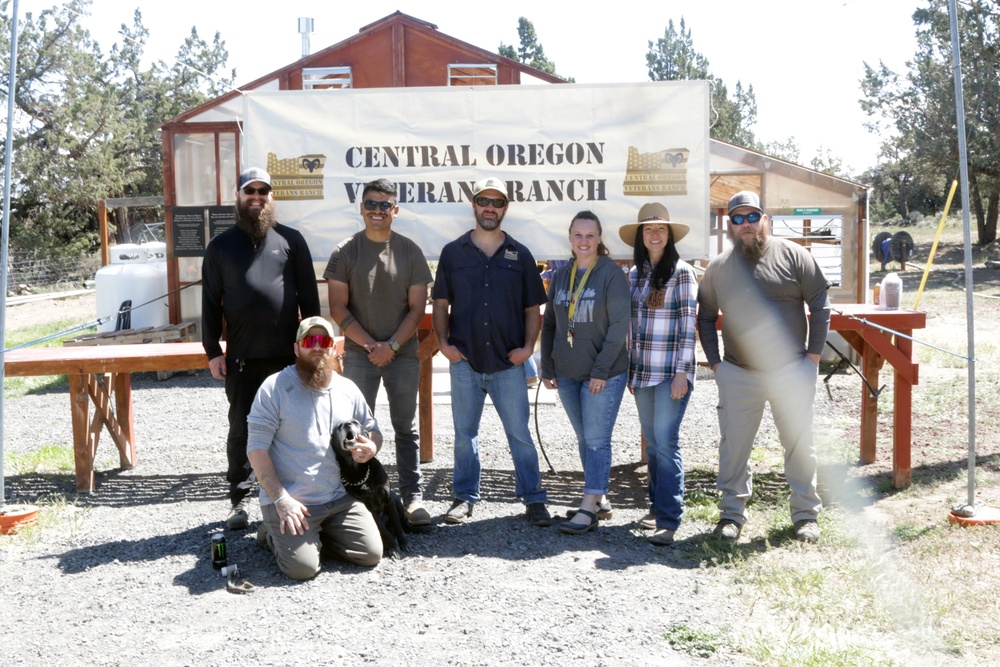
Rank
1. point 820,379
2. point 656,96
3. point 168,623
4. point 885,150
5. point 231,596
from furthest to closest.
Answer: point 885,150
point 820,379
point 656,96
point 231,596
point 168,623

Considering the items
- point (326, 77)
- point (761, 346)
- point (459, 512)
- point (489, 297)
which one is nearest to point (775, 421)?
point (761, 346)

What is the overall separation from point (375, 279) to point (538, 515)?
1715 millimetres

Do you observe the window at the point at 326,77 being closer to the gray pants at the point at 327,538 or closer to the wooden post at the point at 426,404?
the wooden post at the point at 426,404

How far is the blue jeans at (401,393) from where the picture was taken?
577cm

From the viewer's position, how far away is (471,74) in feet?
59.7

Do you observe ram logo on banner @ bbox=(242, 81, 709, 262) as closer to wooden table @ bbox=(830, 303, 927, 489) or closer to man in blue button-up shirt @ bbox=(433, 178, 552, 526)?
wooden table @ bbox=(830, 303, 927, 489)

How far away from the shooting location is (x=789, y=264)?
5285mm

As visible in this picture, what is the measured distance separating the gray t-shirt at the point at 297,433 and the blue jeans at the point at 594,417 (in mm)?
1352

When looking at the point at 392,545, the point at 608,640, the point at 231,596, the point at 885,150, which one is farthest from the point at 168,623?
the point at 885,150

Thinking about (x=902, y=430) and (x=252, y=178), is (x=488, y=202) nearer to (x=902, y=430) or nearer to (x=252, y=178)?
(x=252, y=178)

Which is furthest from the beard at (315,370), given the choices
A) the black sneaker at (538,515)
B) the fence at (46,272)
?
the fence at (46,272)

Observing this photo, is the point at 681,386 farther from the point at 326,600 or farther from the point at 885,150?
the point at 885,150

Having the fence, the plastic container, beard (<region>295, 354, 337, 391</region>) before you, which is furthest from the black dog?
the fence

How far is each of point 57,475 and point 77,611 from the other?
308 centimetres
